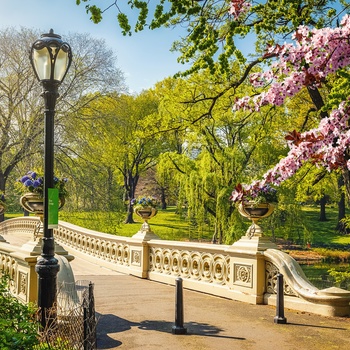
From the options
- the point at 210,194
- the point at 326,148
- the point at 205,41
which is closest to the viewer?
the point at 326,148

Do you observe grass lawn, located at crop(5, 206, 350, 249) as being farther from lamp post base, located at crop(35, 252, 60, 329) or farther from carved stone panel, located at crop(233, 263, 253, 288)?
lamp post base, located at crop(35, 252, 60, 329)

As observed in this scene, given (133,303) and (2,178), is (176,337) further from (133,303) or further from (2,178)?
(2,178)

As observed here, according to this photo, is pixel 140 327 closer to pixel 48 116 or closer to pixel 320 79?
Answer: pixel 48 116

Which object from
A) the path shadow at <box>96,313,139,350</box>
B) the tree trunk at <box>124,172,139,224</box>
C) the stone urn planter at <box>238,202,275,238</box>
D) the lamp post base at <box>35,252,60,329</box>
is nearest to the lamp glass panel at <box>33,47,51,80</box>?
the lamp post base at <box>35,252,60,329</box>

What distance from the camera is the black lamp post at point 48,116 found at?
652 cm

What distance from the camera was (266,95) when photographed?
7.08 meters

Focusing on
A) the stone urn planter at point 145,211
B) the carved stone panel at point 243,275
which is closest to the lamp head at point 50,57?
the carved stone panel at point 243,275

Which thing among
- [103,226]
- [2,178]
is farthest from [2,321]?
[2,178]

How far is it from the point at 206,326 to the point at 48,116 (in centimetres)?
431

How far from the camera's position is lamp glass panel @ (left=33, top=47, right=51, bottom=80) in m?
6.89

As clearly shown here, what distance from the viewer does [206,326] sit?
27.1ft

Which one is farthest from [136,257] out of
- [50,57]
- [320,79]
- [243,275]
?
[320,79]

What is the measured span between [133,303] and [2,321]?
6509 millimetres

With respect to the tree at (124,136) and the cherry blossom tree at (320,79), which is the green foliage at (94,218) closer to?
the tree at (124,136)
